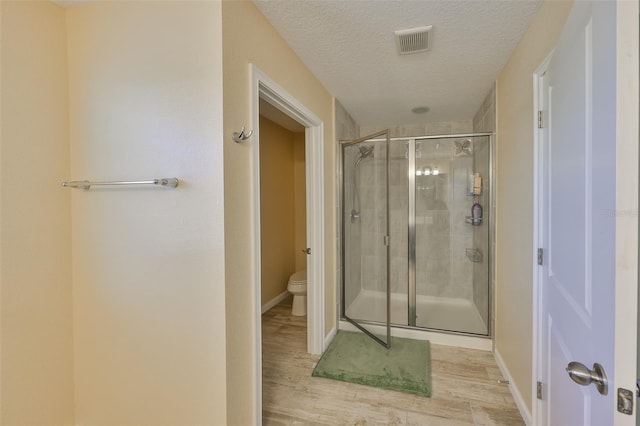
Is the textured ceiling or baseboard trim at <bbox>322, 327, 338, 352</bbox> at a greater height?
the textured ceiling

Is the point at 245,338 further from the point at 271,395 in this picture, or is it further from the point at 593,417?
the point at 593,417

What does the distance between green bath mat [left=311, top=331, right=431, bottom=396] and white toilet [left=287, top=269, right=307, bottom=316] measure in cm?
66

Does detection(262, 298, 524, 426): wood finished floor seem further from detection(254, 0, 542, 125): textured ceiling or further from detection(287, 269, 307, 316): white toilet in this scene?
detection(254, 0, 542, 125): textured ceiling

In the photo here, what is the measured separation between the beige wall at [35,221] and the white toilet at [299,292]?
198 centimetres

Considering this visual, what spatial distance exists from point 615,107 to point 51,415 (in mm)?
2599

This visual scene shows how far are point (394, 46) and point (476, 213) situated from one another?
2105mm

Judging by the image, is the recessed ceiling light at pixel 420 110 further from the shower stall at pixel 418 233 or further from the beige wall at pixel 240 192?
the beige wall at pixel 240 192

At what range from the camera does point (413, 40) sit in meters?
1.75

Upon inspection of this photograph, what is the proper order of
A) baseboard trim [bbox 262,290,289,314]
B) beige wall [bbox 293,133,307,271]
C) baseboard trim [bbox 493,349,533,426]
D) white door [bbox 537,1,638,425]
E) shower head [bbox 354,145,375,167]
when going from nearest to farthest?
white door [bbox 537,1,638,425] → baseboard trim [bbox 493,349,533,426] → shower head [bbox 354,145,375,167] → baseboard trim [bbox 262,290,289,314] → beige wall [bbox 293,133,307,271]

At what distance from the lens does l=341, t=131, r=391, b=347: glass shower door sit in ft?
9.24

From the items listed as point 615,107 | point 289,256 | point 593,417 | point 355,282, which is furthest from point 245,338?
point 289,256

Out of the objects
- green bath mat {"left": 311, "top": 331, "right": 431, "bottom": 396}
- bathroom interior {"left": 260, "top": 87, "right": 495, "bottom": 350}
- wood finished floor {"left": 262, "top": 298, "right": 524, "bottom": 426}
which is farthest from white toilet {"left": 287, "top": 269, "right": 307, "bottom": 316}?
wood finished floor {"left": 262, "top": 298, "right": 524, "bottom": 426}

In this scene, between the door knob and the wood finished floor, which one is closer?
the door knob

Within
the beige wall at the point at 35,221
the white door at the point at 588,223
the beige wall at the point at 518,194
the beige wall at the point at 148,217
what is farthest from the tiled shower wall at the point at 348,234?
the beige wall at the point at 35,221
